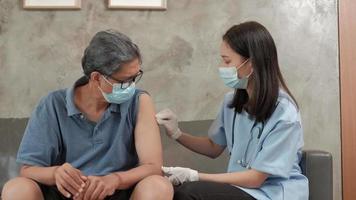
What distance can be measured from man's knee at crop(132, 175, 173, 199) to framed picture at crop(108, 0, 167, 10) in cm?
130

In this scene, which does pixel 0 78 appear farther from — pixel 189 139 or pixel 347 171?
pixel 347 171

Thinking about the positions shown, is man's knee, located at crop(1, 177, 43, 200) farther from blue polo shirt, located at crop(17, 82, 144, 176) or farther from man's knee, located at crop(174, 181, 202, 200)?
man's knee, located at crop(174, 181, 202, 200)

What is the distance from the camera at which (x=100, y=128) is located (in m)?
1.62

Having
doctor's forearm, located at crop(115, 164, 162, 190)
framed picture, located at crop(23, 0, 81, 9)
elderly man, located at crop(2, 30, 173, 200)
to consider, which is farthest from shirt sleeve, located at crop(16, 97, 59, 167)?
framed picture, located at crop(23, 0, 81, 9)

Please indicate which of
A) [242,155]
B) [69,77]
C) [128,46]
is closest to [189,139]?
[242,155]

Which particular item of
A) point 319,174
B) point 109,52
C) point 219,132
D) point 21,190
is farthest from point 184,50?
point 21,190

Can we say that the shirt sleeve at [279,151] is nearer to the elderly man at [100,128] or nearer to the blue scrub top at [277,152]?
the blue scrub top at [277,152]

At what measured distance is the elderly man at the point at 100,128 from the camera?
4.96 feet

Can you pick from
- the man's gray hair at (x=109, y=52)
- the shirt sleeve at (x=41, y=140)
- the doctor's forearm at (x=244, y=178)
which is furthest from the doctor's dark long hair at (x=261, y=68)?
the shirt sleeve at (x=41, y=140)

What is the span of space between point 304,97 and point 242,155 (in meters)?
0.99

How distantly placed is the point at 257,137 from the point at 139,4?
1.15m

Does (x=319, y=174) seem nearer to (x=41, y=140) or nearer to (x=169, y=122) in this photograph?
(x=169, y=122)

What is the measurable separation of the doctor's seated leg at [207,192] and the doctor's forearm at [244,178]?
4cm

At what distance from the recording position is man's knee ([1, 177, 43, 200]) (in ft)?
4.35
